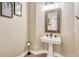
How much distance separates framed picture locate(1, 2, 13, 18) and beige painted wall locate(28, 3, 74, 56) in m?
0.30

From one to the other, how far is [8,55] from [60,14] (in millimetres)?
758

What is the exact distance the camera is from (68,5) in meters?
1.29

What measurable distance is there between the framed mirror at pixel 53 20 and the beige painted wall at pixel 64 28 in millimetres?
47

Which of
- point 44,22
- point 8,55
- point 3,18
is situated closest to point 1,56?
point 8,55

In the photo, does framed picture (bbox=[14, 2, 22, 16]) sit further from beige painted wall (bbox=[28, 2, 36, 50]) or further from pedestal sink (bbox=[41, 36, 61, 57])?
pedestal sink (bbox=[41, 36, 61, 57])

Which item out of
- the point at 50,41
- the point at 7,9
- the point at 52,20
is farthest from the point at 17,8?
the point at 50,41

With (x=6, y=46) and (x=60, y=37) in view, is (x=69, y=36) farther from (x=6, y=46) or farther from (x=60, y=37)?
(x=6, y=46)

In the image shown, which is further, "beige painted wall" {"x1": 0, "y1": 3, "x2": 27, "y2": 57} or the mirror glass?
the mirror glass

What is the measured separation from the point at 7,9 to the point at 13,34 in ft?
0.94

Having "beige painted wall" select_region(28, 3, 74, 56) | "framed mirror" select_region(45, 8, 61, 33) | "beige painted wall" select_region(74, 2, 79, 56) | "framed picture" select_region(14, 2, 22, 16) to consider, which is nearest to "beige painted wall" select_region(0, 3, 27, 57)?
"framed picture" select_region(14, 2, 22, 16)

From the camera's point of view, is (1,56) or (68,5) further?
(68,5)

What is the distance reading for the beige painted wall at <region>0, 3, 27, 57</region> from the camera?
117 cm

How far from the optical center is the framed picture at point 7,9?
1.15 meters

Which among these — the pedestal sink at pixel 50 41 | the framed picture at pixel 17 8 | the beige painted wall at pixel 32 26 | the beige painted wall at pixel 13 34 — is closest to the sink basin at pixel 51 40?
the pedestal sink at pixel 50 41
